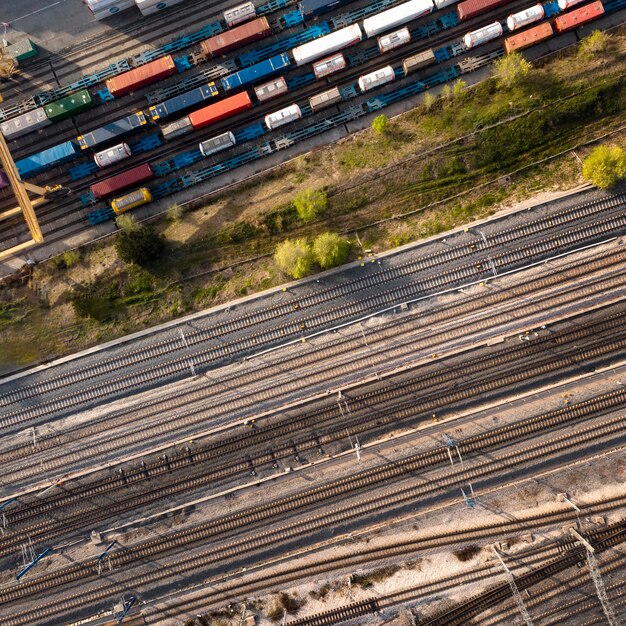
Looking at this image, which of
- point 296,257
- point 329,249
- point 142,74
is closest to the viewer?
point 329,249

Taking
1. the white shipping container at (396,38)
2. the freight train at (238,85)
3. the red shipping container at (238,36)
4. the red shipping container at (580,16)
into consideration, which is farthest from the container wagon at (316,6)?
the red shipping container at (580,16)

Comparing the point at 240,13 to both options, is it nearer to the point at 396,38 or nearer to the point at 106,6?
the point at 106,6

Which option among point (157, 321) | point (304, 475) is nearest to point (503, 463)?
point (304, 475)

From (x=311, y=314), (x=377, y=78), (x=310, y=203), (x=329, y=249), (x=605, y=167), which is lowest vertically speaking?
(x=311, y=314)

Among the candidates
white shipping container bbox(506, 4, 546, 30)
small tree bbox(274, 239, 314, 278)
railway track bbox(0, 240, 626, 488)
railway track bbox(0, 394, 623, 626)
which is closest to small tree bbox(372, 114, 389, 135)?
small tree bbox(274, 239, 314, 278)

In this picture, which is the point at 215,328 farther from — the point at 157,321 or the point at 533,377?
the point at 533,377

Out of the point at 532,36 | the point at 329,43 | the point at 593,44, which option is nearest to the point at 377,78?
the point at 329,43

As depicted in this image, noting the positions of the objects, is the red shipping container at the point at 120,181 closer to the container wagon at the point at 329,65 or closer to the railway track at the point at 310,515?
the container wagon at the point at 329,65

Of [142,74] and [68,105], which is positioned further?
[68,105]
